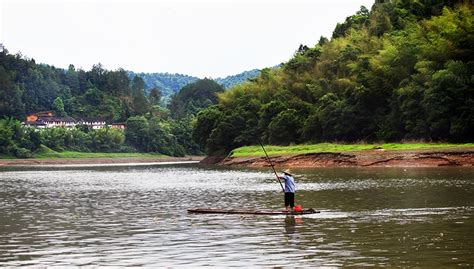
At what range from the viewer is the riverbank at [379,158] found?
275 ft

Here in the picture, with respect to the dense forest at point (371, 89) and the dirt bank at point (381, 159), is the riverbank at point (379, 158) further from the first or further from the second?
the dense forest at point (371, 89)

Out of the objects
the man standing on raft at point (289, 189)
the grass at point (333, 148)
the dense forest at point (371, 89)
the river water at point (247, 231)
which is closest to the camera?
the river water at point (247, 231)

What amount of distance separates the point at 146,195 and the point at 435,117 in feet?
173

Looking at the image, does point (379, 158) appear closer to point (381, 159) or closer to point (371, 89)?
point (381, 159)

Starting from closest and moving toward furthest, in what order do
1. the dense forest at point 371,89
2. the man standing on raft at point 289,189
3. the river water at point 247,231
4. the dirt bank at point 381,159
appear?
1. the river water at point 247,231
2. the man standing on raft at point 289,189
3. the dirt bank at point 381,159
4. the dense forest at point 371,89

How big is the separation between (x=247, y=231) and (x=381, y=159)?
66001mm

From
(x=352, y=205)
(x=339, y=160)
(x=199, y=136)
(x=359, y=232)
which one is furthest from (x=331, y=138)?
(x=359, y=232)

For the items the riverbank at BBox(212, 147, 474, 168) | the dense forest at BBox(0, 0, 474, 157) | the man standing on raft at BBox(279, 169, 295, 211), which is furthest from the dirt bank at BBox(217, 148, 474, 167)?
the man standing on raft at BBox(279, 169, 295, 211)

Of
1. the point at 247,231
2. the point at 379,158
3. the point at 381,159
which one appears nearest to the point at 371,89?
the point at 379,158

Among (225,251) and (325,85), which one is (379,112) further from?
(225,251)

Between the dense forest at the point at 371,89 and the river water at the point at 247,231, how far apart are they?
147 ft

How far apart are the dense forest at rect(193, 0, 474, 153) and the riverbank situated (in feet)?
23.5

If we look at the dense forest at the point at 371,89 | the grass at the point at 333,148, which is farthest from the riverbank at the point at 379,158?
the dense forest at the point at 371,89

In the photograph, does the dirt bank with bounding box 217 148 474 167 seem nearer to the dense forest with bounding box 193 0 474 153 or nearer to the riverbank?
the riverbank
